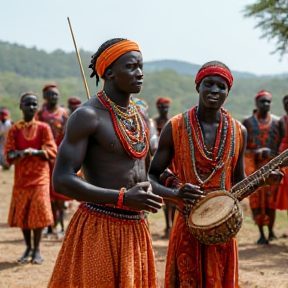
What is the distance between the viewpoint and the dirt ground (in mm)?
7328

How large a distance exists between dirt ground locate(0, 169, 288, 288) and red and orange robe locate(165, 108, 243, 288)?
88.0 inches

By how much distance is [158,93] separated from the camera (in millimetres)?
82500

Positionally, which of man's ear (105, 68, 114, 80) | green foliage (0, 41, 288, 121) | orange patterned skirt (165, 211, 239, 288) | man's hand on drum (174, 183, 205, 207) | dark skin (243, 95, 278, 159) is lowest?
orange patterned skirt (165, 211, 239, 288)

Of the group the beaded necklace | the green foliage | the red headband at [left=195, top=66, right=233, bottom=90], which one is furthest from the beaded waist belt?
the green foliage

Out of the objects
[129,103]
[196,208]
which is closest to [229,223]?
[196,208]

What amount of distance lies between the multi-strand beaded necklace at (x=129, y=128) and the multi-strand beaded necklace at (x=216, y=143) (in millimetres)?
852

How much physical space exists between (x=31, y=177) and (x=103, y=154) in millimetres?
4752

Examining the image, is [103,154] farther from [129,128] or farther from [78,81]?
[78,81]

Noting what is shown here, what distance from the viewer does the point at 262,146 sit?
957 centimetres

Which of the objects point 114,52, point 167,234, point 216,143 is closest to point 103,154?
point 114,52

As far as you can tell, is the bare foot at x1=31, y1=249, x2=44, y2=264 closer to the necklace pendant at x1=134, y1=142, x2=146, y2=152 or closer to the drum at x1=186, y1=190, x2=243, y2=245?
the drum at x1=186, y1=190, x2=243, y2=245

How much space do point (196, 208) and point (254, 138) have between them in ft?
16.8

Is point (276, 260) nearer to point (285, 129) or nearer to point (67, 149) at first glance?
point (285, 129)

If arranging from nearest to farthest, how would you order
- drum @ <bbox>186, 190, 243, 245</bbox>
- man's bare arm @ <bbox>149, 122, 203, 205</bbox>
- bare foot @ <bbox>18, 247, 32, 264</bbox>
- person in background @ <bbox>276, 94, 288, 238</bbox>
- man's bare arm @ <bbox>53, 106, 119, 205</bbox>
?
man's bare arm @ <bbox>53, 106, 119, 205</bbox> < drum @ <bbox>186, 190, 243, 245</bbox> < man's bare arm @ <bbox>149, 122, 203, 205</bbox> < bare foot @ <bbox>18, 247, 32, 264</bbox> < person in background @ <bbox>276, 94, 288, 238</bbox>
